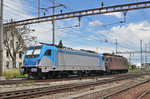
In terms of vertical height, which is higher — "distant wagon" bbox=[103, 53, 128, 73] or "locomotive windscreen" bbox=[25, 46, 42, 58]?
"locomotive windscreen" bbox=[25, 46, 42, 58]

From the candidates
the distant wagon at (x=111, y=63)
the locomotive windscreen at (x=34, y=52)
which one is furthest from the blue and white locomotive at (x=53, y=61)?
the distant wagon at (x=111, y=63)

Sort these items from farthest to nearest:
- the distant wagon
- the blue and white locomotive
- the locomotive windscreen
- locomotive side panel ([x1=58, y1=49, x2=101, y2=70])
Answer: the distant wagon
locomotive side panel ([x1=58, y1=49, x2=101, y2=70])
the locomotive windscreen
the blue and white locomotive

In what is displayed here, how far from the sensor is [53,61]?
62.4ft

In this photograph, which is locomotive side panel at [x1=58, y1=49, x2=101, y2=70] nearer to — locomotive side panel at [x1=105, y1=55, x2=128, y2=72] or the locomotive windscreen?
the locomotive windscreen

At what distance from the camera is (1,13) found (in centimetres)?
2217

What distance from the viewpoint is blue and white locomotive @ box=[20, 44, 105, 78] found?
1764 centimetres

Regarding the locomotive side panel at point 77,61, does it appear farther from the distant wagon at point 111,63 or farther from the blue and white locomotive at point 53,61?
the distant wagon at point 111,63

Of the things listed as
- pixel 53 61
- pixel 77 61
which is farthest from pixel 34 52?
pixel 77 61

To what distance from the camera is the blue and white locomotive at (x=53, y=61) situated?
57.9 feet

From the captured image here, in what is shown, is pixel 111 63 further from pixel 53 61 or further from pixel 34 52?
pixel 34 52

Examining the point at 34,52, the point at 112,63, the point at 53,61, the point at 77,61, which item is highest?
the point at 34,52

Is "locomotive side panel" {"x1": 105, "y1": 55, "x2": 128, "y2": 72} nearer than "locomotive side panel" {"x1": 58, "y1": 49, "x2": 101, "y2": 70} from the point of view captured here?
No

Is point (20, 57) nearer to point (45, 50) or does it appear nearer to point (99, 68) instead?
point (99, 68)

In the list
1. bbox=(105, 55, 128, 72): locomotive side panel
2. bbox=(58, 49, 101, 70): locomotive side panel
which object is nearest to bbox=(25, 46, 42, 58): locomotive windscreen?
bbox=(58, 49, 101, 70): locomotive side panel
